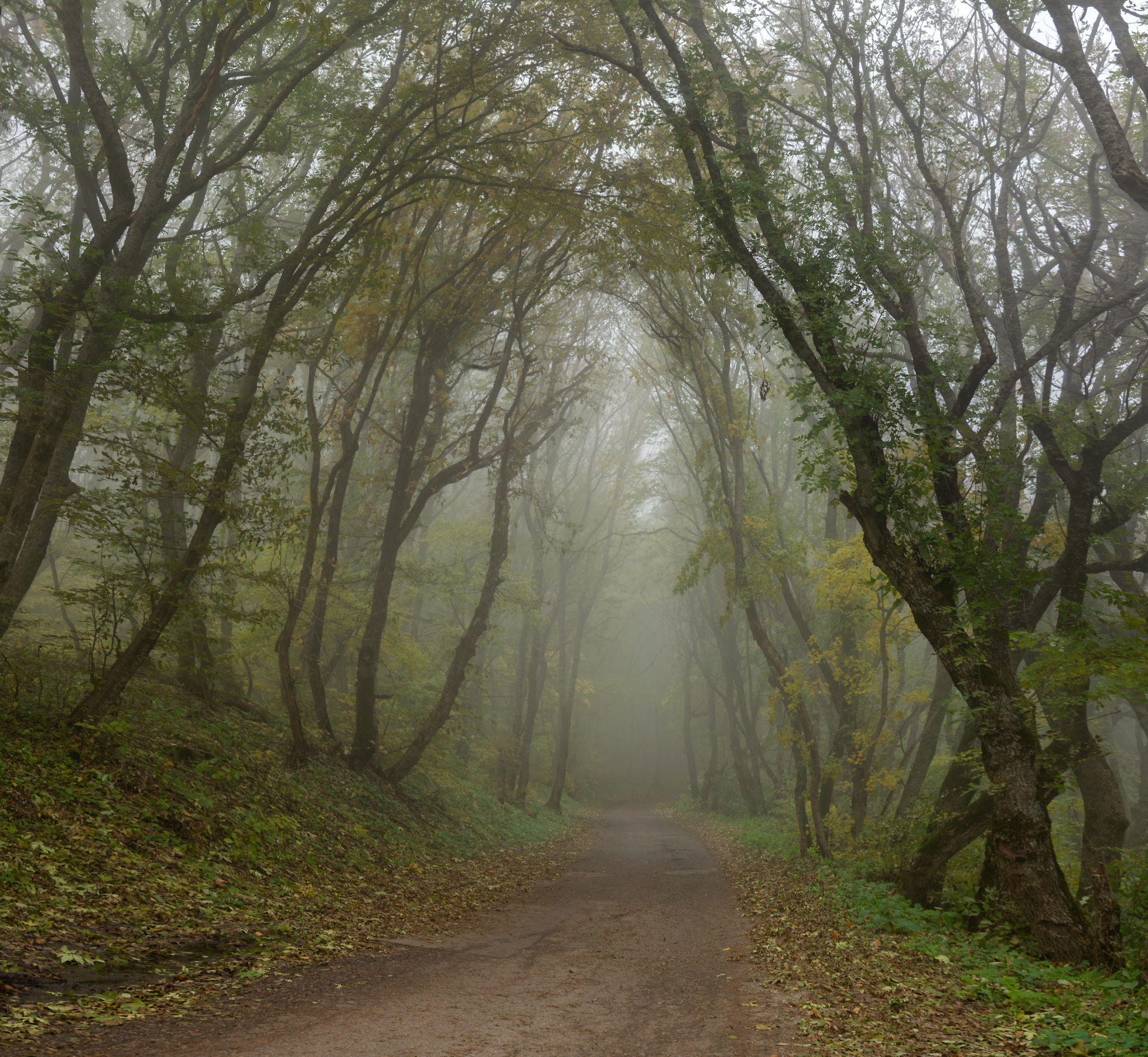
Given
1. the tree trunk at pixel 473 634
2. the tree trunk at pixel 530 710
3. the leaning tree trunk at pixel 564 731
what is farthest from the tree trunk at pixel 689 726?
the tree trunk at pixel 473 634

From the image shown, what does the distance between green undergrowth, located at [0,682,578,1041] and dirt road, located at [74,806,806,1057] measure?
1.63 feet

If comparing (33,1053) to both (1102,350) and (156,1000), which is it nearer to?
(156,1000)

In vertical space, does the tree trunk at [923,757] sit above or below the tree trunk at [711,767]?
above

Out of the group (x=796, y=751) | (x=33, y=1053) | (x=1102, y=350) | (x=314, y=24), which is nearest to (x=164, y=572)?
(x=33, y=1053)

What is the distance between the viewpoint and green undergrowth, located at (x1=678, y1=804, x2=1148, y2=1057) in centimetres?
448

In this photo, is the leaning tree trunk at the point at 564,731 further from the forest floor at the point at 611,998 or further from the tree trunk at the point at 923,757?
the forest floor at the point at 611,998

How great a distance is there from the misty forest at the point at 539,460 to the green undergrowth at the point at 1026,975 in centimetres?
5

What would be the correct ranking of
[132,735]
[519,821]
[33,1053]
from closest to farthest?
[33,1053] → [132,735] → [519,821]

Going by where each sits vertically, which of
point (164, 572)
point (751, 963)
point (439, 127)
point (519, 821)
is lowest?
point (519, 821)

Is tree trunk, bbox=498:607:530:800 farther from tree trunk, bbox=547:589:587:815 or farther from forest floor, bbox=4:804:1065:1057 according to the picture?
forest floor, bbox=4:804:1065:1057

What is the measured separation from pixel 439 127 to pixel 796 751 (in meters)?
12.0

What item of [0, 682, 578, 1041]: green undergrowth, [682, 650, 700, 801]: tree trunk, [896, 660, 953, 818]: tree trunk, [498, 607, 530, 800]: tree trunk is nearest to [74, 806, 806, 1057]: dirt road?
[0, 682, 578, 1041]: green undergrowth

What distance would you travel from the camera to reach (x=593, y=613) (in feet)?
122

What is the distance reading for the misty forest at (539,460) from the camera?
6.28m
